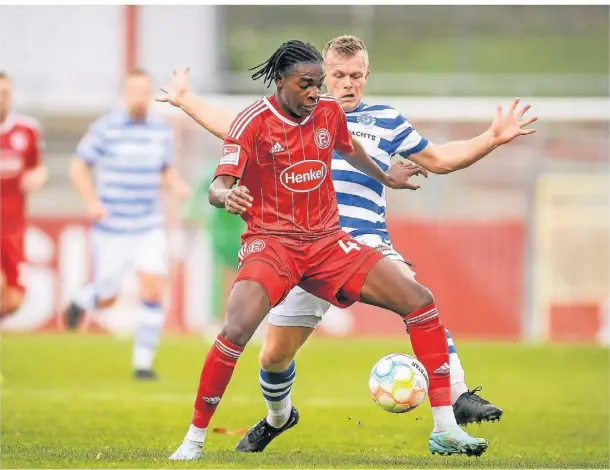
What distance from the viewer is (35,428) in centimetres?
841

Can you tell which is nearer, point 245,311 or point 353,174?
point 245,311

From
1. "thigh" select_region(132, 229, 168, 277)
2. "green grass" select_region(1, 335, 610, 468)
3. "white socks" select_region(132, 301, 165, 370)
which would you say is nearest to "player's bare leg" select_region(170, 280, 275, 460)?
"green grass" select_region(1, 335, 610, 468)

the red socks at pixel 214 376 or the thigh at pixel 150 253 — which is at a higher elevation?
the red socks at pixel 214 376

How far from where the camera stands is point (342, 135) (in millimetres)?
Answer: 6953

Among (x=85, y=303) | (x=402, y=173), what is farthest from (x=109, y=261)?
(x=402, y=173)

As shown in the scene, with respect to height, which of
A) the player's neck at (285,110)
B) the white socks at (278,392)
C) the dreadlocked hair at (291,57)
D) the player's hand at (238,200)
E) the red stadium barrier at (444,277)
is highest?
the dreadlocked hair at (291,57)

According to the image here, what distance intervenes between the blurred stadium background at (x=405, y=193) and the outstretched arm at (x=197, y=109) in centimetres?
1123

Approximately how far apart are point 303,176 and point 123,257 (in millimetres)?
6204

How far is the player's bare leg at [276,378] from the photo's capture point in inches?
289

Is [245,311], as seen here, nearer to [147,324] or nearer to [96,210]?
[147,324]

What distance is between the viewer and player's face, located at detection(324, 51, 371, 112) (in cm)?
737

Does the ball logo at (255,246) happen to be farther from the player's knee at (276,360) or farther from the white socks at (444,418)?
the white socks at (444,418)

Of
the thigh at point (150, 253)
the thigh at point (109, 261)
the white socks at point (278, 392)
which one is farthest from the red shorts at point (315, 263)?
the thigh at point (109, 261)

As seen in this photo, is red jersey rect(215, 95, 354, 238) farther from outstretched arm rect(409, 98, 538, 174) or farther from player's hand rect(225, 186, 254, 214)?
outstretched arm rect(409, 98, 538, 174)
